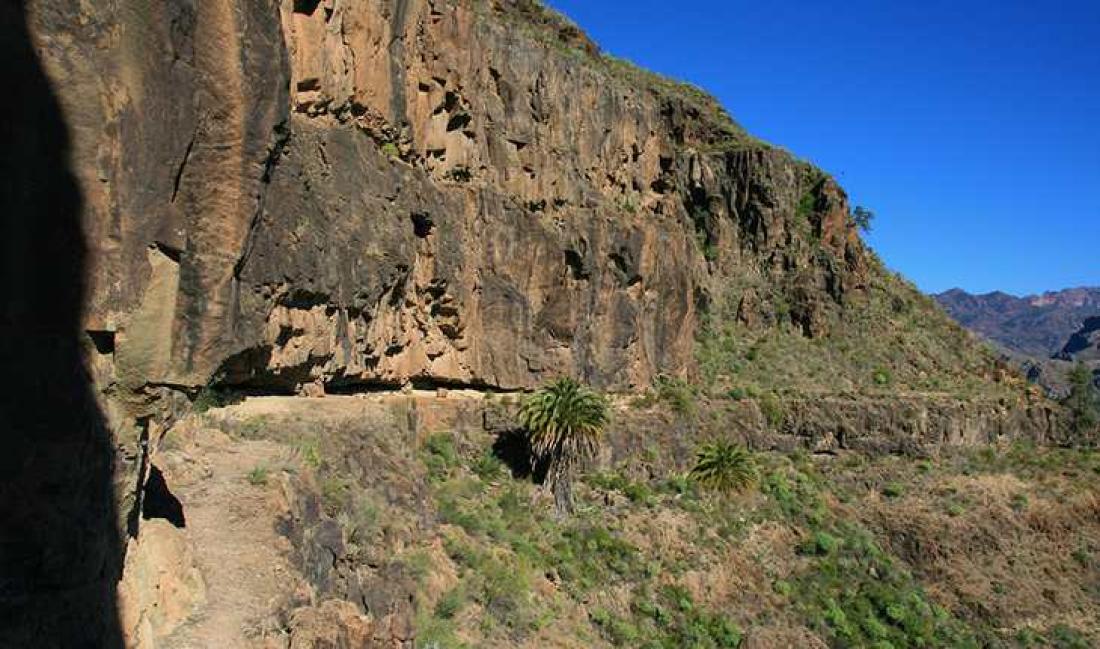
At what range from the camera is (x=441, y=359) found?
3064cm

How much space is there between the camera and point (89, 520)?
8.43m

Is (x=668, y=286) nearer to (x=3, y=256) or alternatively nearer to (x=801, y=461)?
(x=801, y=461)

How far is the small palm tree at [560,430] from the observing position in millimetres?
30203

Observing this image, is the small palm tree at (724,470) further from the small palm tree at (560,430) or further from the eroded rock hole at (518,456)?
the eroded rock hole at (518,456)

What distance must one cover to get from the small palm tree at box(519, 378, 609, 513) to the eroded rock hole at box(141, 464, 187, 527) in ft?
50.3

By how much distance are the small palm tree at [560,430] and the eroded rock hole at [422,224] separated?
24.2ft

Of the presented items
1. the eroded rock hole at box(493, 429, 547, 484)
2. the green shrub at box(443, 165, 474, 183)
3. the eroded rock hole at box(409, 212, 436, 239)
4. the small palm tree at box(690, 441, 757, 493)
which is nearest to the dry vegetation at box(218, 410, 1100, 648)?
the eroded rock hole at box(493, 429, 547, 484)

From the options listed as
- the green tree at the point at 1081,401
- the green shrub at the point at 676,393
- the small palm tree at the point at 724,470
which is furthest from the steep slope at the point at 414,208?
the green tree at the point at 1081,401

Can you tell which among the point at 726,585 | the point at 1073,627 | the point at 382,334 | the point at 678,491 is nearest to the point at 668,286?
the point at 678,491

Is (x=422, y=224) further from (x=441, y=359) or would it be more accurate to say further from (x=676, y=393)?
(x=676, y=393)

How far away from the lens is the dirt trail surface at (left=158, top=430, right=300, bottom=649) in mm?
13930

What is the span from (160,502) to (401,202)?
13.9 m

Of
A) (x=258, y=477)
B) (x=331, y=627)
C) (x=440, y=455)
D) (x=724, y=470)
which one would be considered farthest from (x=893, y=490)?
(x=331, y=627)

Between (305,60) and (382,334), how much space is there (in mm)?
8740
